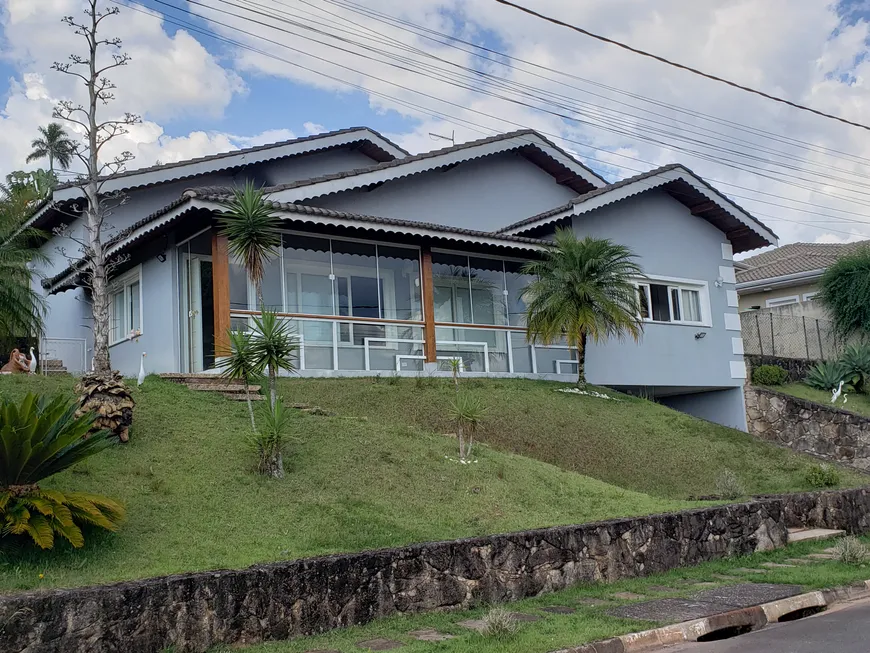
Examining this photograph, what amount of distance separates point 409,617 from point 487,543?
1.14m

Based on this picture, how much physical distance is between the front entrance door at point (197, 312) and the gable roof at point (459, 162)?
2.09 meters

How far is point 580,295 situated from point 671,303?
5.32m

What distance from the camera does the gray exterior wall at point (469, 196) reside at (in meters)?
20.3

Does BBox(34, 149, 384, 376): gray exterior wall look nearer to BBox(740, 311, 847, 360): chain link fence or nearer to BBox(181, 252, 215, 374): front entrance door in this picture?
BBox(181, 252, 215, 374): front entrance door

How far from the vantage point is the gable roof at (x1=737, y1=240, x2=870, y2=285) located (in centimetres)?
3219

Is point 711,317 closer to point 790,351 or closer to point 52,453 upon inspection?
point 790,351

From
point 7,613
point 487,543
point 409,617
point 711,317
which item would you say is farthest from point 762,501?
point 711,317

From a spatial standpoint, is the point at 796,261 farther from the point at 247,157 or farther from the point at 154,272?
the point at 154,272

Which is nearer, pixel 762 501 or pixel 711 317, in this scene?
pixel 762 501

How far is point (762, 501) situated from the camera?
12.0 m

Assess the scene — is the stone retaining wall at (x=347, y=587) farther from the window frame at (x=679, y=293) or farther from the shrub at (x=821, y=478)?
the window frame at (x=679, y=293)

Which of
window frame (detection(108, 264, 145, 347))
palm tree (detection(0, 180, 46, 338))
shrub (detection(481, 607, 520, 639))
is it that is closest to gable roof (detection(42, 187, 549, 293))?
window frame (detection(108, 264, 145, 347))

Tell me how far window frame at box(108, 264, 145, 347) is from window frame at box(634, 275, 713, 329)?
37.4 feet

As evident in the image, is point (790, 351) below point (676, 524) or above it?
above
